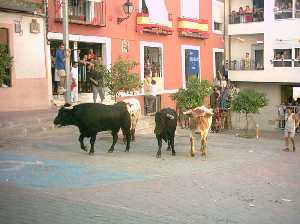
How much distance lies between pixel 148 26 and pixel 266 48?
407 inches

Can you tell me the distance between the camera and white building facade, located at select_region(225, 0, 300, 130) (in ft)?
105

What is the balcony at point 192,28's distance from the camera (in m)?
28.4

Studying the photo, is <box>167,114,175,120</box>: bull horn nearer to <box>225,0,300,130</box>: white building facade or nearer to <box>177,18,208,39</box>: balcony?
<box>177,18,208,39</box>: balcony

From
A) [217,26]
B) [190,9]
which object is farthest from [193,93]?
[217,26]

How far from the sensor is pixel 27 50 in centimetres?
1952

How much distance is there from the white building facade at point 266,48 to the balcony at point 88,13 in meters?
12.3

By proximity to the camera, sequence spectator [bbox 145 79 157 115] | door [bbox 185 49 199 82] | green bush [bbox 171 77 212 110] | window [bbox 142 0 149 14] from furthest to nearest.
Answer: door [bbox 185 49 199 82] < window [bbox 142 0 149 14] < spectator [bbox 145 79 157 115] < green bush [bbox 171 77 212 110]

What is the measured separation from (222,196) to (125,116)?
5.02m

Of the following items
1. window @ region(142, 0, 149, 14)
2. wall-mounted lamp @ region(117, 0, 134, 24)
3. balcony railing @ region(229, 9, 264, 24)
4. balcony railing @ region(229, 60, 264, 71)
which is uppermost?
balcony railing @ region(229, 9, 264, 24)

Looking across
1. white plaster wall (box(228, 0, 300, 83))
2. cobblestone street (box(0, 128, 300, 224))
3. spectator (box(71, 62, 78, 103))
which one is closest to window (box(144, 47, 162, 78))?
spectator (box(71, 62, 78, 103))

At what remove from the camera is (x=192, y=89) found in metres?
21.2

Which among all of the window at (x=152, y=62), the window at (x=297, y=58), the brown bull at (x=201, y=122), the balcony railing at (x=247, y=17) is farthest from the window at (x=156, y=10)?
the brown bull at (x=201, y=122)

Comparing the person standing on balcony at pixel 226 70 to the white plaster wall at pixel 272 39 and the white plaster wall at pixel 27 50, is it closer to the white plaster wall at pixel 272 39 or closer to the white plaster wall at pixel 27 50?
the white plaster wall at pixel 272 39

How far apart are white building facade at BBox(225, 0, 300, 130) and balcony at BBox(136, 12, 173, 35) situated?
26.4 feet
